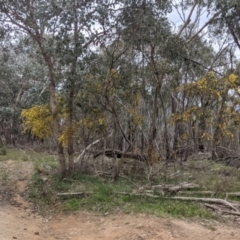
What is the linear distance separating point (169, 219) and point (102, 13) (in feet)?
15.9

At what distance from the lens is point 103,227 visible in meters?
8.28

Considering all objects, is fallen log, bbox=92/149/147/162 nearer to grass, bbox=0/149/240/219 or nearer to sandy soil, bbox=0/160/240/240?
grass, bbox=0/149/240/219

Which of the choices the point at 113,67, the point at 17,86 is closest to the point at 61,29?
the point at 113,67

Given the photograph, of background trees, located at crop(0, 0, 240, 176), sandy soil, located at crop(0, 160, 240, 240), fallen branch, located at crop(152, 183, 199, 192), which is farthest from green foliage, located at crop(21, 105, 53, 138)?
fallen branch, located at crop(152, 183, 199, 192)

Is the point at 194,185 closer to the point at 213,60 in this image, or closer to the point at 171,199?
the point at 171,199

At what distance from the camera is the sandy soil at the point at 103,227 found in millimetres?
7574

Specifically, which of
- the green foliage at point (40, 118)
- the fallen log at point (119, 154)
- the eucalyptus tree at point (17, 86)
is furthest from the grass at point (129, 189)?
the eucalyptus tree at point (17, 86)

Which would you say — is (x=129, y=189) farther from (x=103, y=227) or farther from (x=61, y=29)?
(x=61, y=29)

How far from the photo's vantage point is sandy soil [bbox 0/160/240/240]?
7574 mm

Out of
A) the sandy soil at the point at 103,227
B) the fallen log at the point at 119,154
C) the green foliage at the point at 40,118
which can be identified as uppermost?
the green foliage at the point at 40,118

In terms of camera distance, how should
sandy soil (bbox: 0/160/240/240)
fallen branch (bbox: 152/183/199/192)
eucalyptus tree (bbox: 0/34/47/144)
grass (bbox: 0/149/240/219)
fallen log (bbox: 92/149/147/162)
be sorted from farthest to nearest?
eucalyptus tree (bbox: 0/34/47/144), fallen log (bbox: 92/149/147/162), fallen branch (bbox: 152/183/199/192), grass (bbox: 0/149/240/219), sandy soil (bbox: 0/160/240/240)

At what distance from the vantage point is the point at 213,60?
18656mm

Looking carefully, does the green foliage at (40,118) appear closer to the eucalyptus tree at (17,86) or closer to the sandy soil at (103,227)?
the sandy soil at (103,227)

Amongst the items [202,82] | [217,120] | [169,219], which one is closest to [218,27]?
[202,82]
